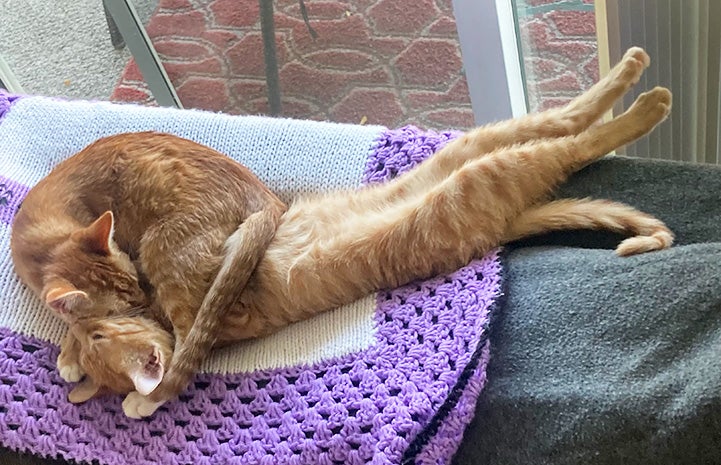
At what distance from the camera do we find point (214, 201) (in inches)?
48.3

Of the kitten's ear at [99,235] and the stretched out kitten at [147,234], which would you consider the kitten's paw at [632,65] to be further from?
the kitten's ear at [99,235]

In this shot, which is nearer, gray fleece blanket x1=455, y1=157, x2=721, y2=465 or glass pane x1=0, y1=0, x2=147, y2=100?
gray fleece blanket x1=455, y1=157, x2=721, y2=465

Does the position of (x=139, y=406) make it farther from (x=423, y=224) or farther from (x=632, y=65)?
(x=632, y=65)

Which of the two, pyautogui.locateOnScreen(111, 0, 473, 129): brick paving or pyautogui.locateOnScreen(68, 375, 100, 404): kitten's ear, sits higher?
pyautogui.locateOnScreen(68, 375, 100, 404): kitten's ear

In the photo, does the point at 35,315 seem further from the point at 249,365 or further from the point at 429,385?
the point at 429,385

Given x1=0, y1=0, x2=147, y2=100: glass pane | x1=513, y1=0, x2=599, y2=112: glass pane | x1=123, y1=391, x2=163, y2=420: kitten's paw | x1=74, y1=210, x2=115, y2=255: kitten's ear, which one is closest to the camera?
x1=123, y1=391, x2=163, y2=420: kitten's paw

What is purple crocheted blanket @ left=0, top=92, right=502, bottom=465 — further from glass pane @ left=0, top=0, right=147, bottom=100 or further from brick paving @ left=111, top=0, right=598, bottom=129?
glass pane @ left=0, top=0, right=147, bottom=100

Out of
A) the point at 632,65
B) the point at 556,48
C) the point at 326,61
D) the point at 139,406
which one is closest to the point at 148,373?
the point at 139,406

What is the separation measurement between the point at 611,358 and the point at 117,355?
70 centimetres

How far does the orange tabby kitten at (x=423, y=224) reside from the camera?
1.10 metres

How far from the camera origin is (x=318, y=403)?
1.01m

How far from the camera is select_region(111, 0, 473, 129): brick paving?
2066 millimetres

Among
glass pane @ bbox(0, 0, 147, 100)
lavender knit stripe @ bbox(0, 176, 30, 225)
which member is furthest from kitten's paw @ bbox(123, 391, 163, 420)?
glass pane @ bbox(0, 0, 147, 100)

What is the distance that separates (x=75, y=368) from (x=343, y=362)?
0.39 metres
